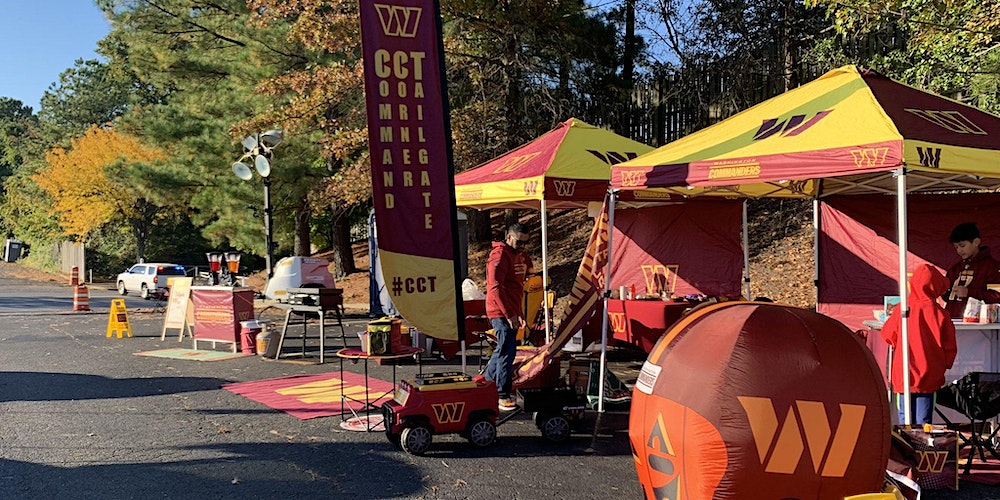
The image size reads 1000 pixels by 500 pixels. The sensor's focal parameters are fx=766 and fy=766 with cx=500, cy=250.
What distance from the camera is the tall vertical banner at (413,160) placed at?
6.17 meters

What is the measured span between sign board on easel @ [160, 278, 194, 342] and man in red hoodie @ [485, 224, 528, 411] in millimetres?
8156

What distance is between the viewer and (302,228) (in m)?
25.1

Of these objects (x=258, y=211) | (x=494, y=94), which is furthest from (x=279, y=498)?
(x=258, y=211)

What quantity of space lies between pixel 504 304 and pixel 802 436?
3.91m

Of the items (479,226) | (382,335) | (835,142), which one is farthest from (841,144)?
(479,226)

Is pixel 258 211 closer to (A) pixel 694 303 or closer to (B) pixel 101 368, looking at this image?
(B) pixel 101 368

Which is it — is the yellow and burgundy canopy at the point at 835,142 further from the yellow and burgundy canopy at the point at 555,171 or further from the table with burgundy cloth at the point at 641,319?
the table with burgundy cloth at the point at 641,319

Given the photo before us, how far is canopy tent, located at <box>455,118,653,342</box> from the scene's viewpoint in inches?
374

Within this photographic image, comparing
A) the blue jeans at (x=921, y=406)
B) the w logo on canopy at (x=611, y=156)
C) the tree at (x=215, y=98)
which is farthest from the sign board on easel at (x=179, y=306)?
the blue jeans at (x=921, y=406)

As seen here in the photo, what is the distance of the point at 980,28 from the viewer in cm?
1008

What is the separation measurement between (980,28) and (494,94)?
9900 millimetres

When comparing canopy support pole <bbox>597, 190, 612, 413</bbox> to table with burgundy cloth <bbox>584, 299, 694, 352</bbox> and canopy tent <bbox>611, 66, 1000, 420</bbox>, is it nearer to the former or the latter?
canopy tent <bbox>611, 66, 1000, 420</bbox>

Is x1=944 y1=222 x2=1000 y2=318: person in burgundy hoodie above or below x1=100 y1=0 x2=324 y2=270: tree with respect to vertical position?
below

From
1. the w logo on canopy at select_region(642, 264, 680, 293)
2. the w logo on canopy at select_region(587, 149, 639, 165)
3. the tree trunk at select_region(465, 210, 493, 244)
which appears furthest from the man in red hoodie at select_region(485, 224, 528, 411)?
the tree trunk at select_region(465, 210, 493, 244)
